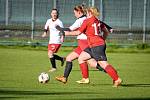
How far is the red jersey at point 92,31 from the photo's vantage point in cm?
1452

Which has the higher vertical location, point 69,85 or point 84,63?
point 84,63

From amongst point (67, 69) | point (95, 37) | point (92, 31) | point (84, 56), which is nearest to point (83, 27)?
point (92, 31)

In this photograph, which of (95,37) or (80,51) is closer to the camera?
(95,37)

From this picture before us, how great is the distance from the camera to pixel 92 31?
14.6 metres

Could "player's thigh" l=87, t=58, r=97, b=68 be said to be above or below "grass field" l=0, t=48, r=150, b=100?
above

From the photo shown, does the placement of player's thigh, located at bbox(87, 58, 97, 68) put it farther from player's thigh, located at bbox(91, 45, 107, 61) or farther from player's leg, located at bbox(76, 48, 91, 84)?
player's thigh, located at bbox(91, 45, 107, 61)

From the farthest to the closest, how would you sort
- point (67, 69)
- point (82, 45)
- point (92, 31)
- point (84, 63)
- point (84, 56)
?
point (82, 45) → point (84, 63) → point (84, 56) → point (67, 69) → point (92, 31)

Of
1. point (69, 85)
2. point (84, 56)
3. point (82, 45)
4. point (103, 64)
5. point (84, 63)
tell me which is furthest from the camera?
point (82, 45)

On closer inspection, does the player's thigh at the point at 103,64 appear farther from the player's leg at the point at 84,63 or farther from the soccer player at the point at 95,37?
the player's leg at the point at 84,63

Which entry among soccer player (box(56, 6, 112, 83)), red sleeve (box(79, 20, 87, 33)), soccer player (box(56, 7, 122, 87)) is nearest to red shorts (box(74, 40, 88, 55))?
soccer player (box(56, 6, 112, 83))

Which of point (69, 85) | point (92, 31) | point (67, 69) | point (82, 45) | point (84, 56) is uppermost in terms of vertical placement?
point (92, 31)

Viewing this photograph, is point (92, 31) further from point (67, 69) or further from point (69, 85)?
point (67, 69)

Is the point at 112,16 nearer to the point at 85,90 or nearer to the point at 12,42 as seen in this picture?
the point at 12,42

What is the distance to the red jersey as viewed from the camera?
14516mm
